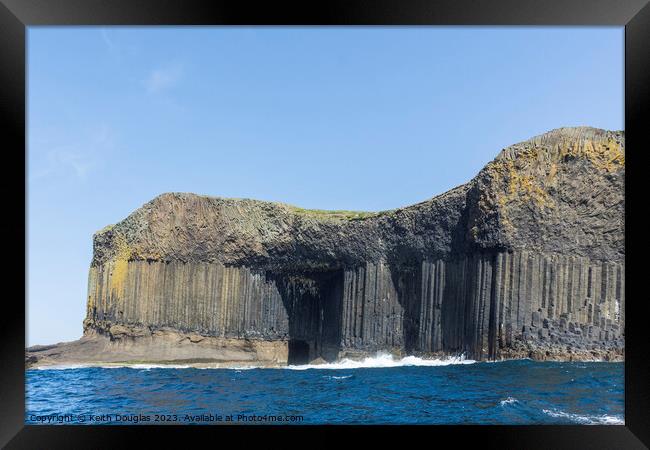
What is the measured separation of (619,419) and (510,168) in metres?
18.7

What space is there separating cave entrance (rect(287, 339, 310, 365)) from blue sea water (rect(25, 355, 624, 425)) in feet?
44.3

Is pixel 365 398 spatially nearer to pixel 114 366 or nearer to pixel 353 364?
pixel 353 364

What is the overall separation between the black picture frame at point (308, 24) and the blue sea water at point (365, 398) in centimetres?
353

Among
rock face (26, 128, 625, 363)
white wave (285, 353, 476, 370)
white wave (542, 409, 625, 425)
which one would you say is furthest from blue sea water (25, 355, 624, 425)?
white wave (285, 353, 476, 370)

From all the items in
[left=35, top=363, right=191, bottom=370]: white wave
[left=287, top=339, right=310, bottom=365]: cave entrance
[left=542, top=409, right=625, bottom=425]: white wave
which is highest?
[left=542, top=409, right=625, bottom=425]: white wave

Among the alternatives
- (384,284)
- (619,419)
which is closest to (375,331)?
(384,284)

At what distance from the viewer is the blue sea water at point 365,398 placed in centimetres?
1803

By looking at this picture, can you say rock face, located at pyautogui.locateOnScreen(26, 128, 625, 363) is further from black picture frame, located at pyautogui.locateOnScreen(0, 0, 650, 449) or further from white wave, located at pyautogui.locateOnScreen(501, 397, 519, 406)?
black picture frame, located at pyautogui.locateOnScreen(0, 0, 650, 449)

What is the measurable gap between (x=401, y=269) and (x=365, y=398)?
2111 cm

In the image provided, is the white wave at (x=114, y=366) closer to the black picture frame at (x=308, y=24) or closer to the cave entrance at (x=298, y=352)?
the cave entrance at (x=298, y=352)

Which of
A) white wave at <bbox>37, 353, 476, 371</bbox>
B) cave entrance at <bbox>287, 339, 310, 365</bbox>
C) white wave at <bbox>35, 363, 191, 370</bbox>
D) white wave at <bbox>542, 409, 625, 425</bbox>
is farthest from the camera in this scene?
cave entrance at <bbox>287, 339, 310, 365</bbox>

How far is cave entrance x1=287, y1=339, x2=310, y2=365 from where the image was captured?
155 feet

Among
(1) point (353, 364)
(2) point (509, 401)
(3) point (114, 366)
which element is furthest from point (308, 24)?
(3) point (114, 366)

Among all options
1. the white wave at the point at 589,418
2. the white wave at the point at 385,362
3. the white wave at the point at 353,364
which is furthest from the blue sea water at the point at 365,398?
the white wave at the point at 353,364
